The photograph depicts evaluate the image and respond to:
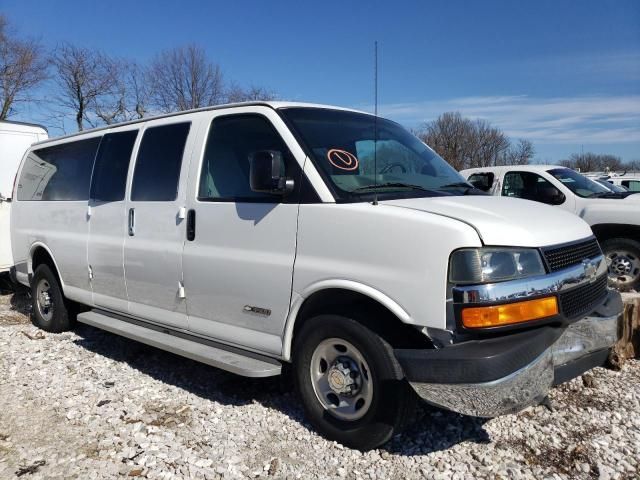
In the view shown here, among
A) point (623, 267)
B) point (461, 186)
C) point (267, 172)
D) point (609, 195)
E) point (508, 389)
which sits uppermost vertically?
point (267, 172)

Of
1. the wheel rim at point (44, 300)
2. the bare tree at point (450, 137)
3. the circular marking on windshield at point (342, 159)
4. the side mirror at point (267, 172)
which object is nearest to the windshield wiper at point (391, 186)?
the circular marking on windshield at point (342, 159)

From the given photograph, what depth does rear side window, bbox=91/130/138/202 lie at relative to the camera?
4867mm

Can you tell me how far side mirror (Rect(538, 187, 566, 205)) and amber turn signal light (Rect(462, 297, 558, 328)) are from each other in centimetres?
532

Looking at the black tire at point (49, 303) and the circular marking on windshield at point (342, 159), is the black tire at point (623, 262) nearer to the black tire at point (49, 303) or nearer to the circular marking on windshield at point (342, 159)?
the circular marking on windshield at point (342, 159)

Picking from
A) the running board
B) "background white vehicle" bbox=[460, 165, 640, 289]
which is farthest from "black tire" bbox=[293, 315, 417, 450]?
"background white vehicle" bbox=[460, 165, 640, 289]

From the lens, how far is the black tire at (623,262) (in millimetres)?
7281

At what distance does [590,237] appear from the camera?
3418 millimetres

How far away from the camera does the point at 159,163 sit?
446cm

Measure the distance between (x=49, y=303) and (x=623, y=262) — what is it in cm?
734

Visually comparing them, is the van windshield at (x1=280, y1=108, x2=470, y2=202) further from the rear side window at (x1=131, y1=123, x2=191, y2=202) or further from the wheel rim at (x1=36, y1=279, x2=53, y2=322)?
the wheel rim at (x1=36, y1=279, x2=53, y2=322)

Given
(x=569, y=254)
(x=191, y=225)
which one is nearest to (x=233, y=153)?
(x=191, y=225)

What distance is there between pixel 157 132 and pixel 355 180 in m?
2.03

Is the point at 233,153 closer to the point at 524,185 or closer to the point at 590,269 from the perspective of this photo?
the point at 590,269

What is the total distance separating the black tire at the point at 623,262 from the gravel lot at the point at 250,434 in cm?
297
